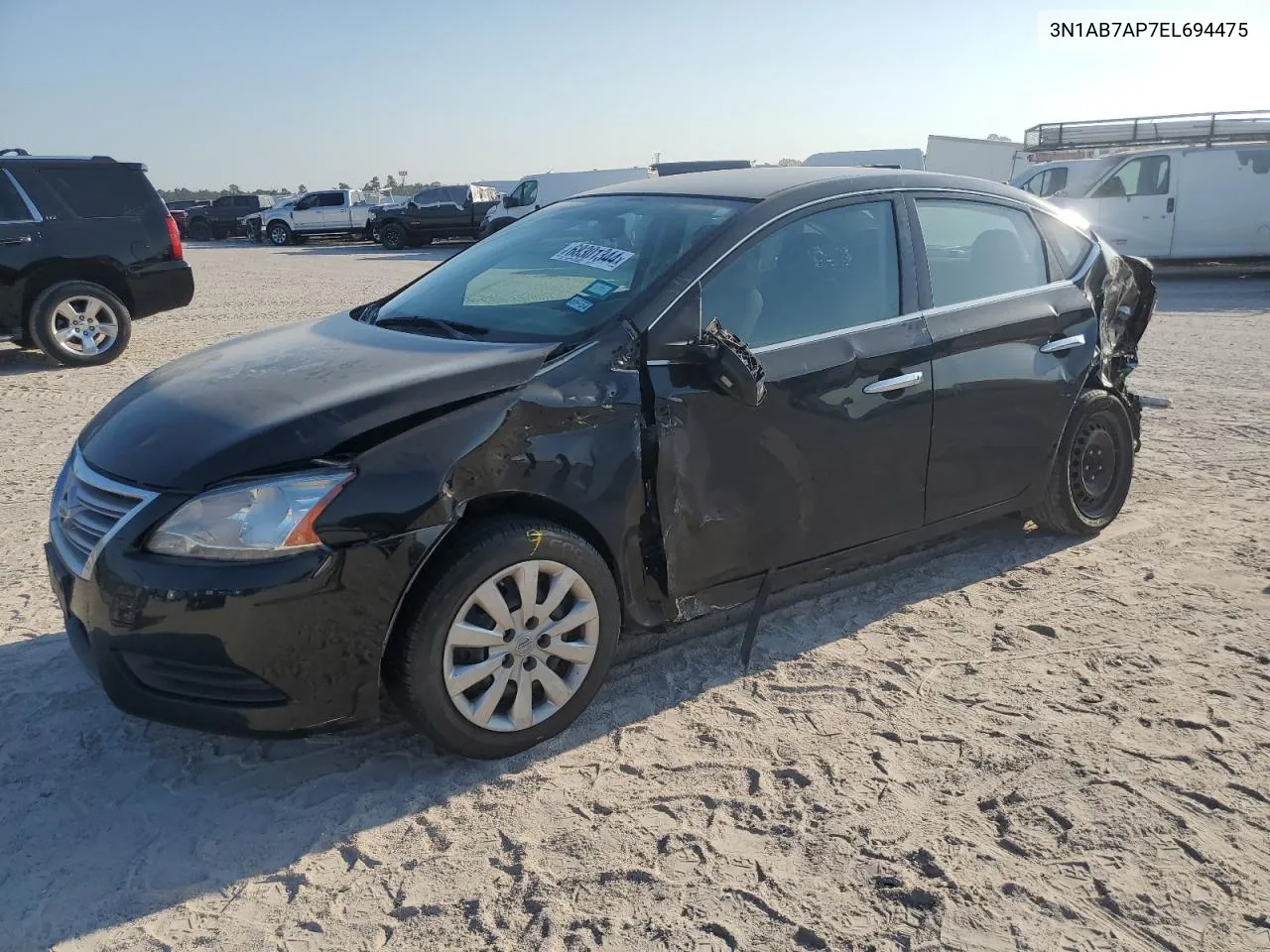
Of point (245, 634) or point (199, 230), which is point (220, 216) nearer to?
point (199, 230)

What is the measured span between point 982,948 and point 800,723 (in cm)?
103

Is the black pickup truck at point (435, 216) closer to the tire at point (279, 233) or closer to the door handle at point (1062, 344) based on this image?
the tire at point (279, 233)

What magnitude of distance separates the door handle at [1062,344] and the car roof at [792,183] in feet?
2.34

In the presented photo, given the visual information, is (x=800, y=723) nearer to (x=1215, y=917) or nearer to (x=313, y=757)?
(x=1215, y=917)

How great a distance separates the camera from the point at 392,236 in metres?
29.4

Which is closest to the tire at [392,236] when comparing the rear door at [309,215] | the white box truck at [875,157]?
the rear door at [309,215]

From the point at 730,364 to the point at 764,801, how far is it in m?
1.34

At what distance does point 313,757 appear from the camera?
3141 millimetres

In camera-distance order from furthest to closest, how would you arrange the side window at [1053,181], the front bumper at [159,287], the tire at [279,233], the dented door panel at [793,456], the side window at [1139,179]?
the tire at [279,233] → the side window at [1053,181] → the side window at [1139,179] → the front bumper at [159,287] → the dented door panel at [793,456]

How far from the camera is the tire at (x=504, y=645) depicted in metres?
2.86

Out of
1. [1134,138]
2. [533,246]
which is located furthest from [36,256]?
[1134,138]

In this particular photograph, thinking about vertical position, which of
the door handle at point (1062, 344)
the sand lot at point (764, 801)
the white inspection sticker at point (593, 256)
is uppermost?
the white inspection sticker at point (593, 256)

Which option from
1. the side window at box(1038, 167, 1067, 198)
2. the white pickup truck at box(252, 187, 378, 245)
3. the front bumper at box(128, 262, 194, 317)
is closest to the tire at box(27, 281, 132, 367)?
the front bumper at box(128, 262, 194, 317)

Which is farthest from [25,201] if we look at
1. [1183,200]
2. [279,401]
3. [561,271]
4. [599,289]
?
[1183,200]
